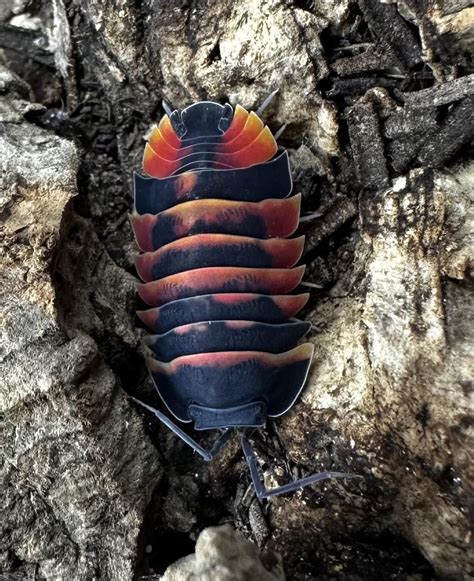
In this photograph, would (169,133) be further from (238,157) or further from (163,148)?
(238,157)

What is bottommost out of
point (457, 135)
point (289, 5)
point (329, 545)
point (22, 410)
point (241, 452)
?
point (329, 545)

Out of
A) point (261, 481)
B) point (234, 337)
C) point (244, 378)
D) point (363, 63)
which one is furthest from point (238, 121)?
point (261, 481)

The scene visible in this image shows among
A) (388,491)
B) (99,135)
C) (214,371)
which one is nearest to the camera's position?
(388,491)

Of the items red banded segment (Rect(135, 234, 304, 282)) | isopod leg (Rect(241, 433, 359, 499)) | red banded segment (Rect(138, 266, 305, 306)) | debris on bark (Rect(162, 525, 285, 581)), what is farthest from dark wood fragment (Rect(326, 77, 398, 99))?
debris on bark (Rect(162, 525, 285, 581))

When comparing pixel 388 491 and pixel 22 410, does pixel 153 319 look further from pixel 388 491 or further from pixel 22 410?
pixel 388 491

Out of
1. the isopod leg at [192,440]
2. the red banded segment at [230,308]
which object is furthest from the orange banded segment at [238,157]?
the isopod leg at [192,440]

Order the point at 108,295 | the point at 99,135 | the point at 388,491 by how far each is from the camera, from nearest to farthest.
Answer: the point at 388,491 < the point at 108,295 < the point at 99,135

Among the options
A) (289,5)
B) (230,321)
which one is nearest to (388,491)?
(230,321)
